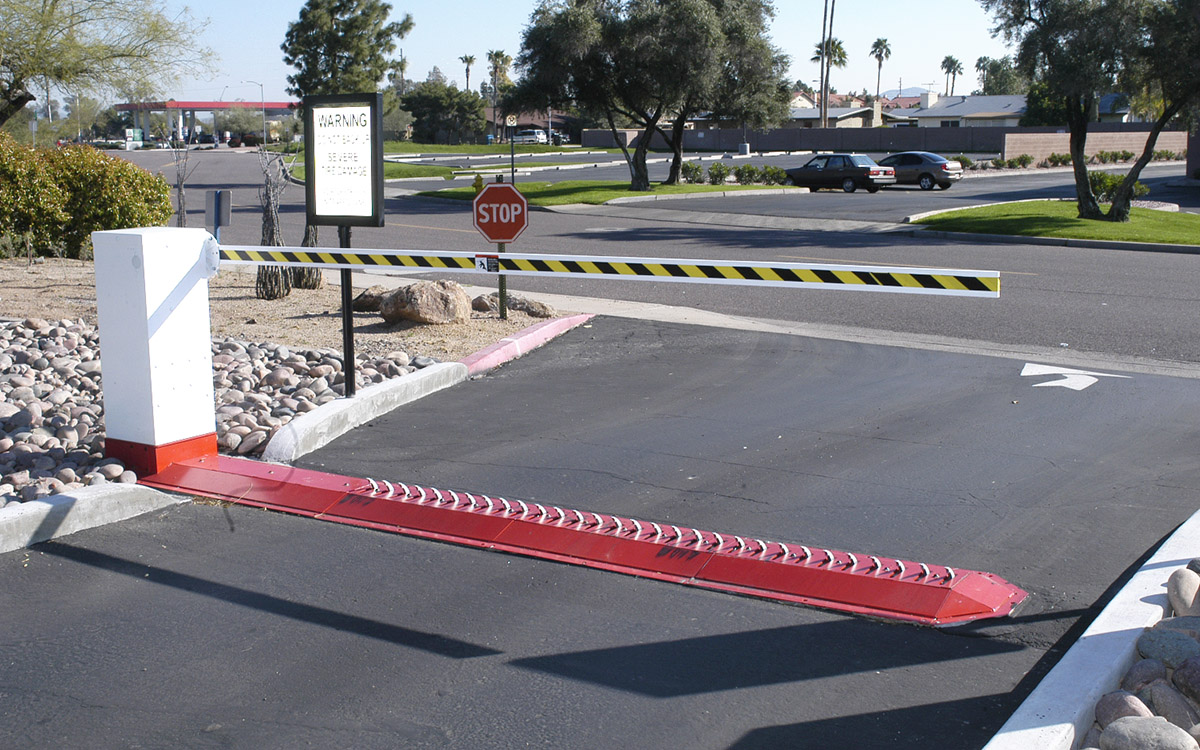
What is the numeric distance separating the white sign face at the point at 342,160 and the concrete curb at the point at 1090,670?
5.41 m

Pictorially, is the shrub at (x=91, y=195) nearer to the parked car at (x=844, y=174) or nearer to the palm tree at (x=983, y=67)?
the parked car at (x=844, y=174)

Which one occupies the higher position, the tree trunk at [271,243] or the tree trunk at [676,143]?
the tree trunk at [676,143]

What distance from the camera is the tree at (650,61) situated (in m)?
32.9

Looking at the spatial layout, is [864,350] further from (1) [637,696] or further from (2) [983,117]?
(2) [983,117]

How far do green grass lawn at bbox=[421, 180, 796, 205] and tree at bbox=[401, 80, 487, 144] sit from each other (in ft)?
190

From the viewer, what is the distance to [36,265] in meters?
15.1

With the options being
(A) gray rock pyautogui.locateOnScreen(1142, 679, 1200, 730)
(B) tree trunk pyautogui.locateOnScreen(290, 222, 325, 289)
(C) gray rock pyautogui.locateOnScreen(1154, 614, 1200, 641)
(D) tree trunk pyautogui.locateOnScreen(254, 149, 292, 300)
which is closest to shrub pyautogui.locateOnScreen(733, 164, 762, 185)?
(D) tree trunk pyautogui.locateOnScreen(254, 149, 292, 300)

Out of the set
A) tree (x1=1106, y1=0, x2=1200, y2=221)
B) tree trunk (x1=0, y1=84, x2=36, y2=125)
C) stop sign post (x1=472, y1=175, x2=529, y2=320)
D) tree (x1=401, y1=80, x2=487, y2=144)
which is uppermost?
tree (x1=401, y1=80, x2=487, y2=144)

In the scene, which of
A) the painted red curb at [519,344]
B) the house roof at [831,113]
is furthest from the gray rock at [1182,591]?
the house roof at [831,113]

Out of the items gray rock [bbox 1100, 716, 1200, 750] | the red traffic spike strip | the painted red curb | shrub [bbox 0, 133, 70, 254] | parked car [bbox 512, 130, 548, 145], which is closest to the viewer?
gray rock [bbox 1100, 716, 1200, 750]

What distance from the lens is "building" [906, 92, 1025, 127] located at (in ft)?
315

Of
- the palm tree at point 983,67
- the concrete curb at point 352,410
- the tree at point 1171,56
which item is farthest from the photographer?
the palm tree at point 983,67

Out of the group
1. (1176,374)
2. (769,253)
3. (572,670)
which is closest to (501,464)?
(572,670)

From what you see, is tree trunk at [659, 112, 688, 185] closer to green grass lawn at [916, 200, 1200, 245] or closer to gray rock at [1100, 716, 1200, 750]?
green grass lawn at [916, 200, 1200, 245]
